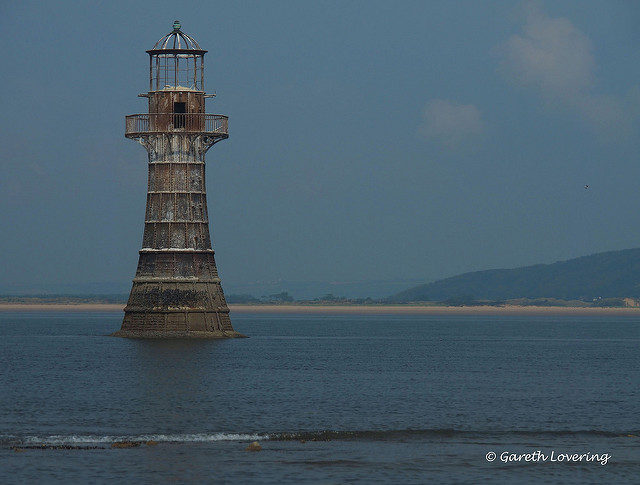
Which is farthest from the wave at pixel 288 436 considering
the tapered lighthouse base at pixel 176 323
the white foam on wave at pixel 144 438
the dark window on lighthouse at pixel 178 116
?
the dark window on lighthouse at pixel 178 116

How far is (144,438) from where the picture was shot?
4247 cm

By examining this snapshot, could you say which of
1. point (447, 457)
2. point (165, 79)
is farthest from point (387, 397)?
point (165, 79)

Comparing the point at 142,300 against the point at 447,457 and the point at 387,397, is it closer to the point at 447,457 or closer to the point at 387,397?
the point at 387,397

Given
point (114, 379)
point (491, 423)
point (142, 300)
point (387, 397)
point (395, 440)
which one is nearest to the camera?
point (395, 440)

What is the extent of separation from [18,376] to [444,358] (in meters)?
33.8

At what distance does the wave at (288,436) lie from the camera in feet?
135

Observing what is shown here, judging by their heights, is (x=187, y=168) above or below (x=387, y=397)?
above

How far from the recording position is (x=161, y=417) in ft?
159

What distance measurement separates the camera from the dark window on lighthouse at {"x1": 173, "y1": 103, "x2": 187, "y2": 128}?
277 feet

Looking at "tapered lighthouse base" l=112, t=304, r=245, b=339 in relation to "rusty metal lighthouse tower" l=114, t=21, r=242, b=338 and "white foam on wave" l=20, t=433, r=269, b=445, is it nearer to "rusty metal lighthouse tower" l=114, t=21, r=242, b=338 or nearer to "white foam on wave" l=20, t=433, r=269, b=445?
"rusty metal lighthouse tower" l=114, t=21, r=242, b=338

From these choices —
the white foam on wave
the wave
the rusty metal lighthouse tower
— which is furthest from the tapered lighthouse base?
the white foam on wave

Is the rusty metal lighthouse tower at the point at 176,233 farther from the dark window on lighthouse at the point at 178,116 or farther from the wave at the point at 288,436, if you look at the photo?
the wave at the point at 288,436

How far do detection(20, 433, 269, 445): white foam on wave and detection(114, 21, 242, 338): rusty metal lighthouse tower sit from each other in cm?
3941

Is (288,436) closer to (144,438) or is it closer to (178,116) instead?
(144,438)
